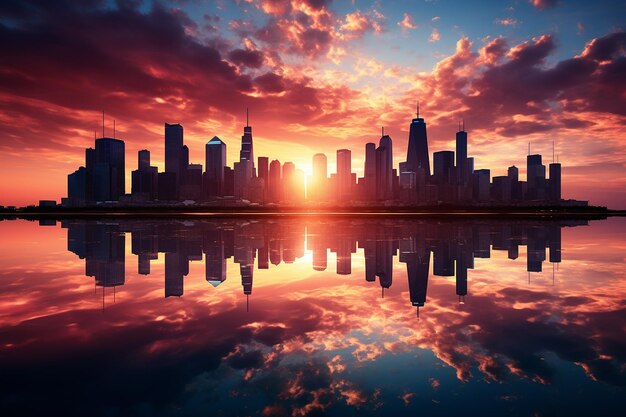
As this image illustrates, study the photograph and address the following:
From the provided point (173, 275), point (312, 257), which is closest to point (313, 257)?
point (312, 257)

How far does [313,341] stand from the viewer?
11148 mm

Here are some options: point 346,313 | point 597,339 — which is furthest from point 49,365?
point 597,339

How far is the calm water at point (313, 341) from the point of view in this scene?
7773 mm

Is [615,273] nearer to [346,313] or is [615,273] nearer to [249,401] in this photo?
[346,313]

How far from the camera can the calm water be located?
7773 mm

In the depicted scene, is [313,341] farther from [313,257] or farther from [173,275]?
[313,257]

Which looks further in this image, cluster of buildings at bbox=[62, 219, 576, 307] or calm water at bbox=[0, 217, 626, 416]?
cluster of buildings at bbox=[62, 219, 576, 307]

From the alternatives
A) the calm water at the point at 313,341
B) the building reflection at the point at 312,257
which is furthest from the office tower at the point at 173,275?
the calm water at the point at 313,341

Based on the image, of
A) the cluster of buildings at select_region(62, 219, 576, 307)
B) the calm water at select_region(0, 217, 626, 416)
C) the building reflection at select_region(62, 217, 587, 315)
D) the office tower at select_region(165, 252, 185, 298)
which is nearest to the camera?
the calm water at select_region(0, 217, 626, 416)

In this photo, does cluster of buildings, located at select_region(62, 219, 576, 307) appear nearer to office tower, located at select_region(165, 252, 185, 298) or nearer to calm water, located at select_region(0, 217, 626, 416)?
office tower, located at select_region(165, 252, 185, 298)

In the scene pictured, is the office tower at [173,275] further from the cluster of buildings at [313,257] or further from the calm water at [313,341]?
the calm water at [313,341]

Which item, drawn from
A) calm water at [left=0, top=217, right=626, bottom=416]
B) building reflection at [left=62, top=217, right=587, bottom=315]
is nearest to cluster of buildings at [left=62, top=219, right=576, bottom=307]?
building reflection at [left=62, top=217, right=587, bottom=315]

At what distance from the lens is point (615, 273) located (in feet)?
73.4

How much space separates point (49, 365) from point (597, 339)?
53.0ft
